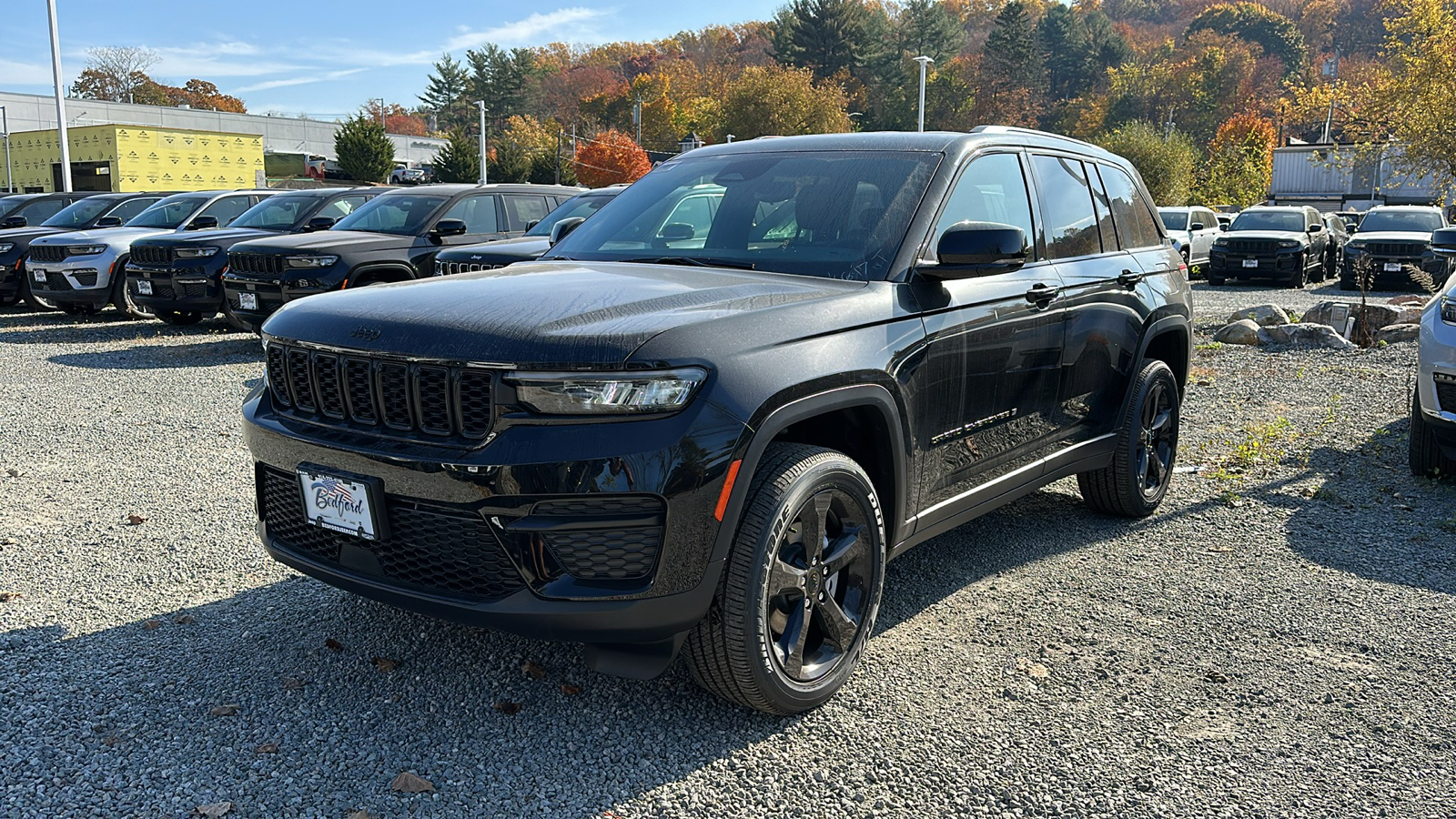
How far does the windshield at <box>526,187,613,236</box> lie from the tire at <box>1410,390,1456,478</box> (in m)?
7.70

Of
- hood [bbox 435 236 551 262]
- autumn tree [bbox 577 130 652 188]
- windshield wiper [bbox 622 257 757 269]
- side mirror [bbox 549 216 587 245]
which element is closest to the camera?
windshield wiper [bbox 622 257 757 269]

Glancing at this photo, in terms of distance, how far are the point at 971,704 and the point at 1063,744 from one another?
34 cm

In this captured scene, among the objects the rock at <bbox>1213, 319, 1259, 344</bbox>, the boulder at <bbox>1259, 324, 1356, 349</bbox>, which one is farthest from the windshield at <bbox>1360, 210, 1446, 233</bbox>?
the boulder at <bbox>1259, 324, 1356, 349</bbox>

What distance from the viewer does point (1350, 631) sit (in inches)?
162

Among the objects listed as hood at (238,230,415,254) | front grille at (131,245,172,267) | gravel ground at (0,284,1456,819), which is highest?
hood at (238,230,415,254)

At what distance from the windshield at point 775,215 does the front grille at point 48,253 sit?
12.0 metres

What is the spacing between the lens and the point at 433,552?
2.95 meters

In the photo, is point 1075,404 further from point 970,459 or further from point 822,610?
point 822,610

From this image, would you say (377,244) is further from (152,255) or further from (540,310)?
(540,310)

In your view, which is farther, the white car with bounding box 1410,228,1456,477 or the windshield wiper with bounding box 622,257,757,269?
the white car with bounding box 1410,228,1456,477

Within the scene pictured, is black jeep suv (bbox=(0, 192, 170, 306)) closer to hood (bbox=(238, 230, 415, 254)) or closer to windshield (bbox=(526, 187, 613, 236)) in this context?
hood (bbox=(238, 230, 415, 254))

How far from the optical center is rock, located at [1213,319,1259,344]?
13.1 metres

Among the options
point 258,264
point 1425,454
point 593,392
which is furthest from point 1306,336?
point 593,392

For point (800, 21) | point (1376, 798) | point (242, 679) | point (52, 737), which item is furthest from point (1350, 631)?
point (800, 21)
